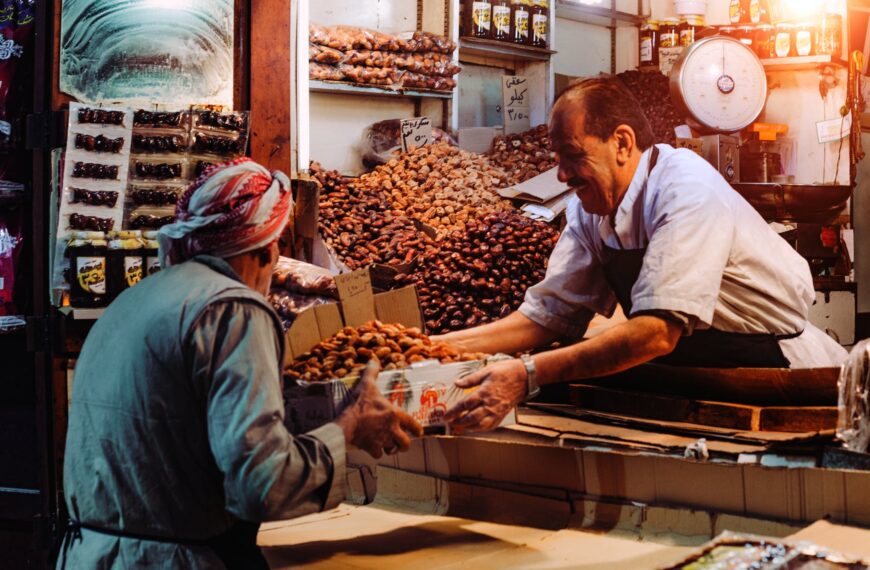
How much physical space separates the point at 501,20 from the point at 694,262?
5.73m

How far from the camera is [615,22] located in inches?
380

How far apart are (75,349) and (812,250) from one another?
16.3ft

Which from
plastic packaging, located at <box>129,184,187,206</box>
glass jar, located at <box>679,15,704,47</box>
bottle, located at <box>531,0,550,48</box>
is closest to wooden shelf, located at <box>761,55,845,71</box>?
glass jar, located at <box>679,15,704,47</box>

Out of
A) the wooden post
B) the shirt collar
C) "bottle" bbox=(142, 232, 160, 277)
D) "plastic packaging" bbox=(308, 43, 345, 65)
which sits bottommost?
"bottle" bbox=(142, 232, 160, 277)

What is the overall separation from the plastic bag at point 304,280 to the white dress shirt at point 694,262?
1.01 m

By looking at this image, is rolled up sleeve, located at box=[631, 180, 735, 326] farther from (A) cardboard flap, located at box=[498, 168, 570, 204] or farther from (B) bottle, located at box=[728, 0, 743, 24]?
(B) bottle, located at box=[728, 0, 743, 24]

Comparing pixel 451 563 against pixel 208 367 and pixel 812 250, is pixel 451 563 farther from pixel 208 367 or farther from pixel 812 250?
pixel 812 250

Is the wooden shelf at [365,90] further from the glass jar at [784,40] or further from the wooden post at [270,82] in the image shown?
the glass jar at [784,40]

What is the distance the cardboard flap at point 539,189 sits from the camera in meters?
5.99

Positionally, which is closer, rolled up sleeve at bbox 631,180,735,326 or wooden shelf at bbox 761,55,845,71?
rolled up sleeve at bbox 631,180,735,326

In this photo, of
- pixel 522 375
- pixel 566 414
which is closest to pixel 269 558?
pixel 522 375

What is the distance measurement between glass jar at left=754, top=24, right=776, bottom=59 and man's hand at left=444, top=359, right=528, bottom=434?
5905mm

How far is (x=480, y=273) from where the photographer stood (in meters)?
4.88

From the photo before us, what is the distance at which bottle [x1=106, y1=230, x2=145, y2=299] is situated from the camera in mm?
3734
